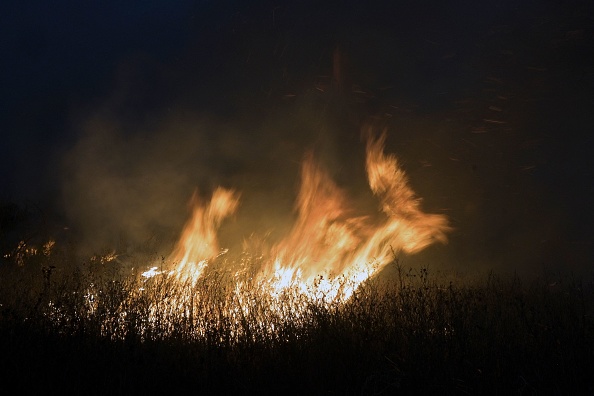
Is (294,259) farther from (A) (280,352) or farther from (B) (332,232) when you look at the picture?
(A) (280,352)

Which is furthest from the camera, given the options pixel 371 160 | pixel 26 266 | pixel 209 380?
pixel 371 160

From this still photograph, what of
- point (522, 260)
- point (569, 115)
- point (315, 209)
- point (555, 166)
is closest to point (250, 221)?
point (315, 209)

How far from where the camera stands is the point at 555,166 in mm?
10664

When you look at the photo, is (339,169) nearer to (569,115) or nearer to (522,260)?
(522,260)

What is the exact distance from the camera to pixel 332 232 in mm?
9242

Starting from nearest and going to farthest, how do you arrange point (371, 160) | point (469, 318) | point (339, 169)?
1. point (469, 318)
2. point (371, 160)
3. point (339, 169)

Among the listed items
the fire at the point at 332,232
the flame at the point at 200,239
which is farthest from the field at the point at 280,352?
Result: the flame at the point at 200,239

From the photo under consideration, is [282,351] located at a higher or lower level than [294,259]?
lower

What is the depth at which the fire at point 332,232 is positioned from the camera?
8305 millimetres

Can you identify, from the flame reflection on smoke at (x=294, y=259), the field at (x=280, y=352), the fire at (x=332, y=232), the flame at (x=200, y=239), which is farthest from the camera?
the fire at (x=332, y=232)

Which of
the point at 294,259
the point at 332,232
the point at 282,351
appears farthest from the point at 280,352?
the point at 332,232

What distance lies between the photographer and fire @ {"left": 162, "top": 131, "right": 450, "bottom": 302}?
8305 mm

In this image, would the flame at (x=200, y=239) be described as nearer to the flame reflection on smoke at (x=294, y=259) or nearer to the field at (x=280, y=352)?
the flame reflection on smoke at (x=294, y=259)

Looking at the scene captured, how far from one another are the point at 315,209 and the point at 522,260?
5547 mm
